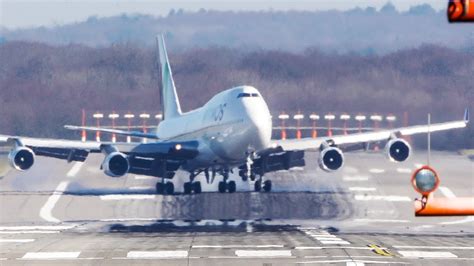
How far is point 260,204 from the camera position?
5019 centimetres

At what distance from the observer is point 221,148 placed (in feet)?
Answer: 168

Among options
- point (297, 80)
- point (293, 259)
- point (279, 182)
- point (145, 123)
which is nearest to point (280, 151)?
point (279, 182)

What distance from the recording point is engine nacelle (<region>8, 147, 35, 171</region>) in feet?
174

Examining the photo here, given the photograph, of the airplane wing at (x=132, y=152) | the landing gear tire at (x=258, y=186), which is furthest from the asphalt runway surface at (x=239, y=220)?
the airplane wing at (x=132, y=152)

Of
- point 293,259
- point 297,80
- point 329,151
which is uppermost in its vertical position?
point 297,80

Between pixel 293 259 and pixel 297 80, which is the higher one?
pixel 297 80

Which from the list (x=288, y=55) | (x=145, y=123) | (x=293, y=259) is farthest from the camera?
(x=145, y=123)

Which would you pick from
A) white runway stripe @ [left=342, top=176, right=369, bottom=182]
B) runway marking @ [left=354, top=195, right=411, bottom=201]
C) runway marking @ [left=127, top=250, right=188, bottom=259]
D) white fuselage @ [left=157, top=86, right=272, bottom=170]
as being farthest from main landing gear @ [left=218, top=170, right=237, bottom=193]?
runway marking @ [left=127, top=250, right=188, bottom=259]

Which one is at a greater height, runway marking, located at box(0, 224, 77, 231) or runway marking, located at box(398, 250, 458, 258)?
runway marking, located at box(0, 224, 77, 231)

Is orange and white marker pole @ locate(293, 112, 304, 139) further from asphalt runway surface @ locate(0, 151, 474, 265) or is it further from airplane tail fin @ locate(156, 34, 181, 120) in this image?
airplane tail fin @ locate(156, 34, 181, 120)

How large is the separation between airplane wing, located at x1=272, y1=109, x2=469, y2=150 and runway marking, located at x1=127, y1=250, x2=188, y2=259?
78.0ft

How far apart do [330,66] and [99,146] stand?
580 inches

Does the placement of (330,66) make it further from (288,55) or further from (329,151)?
(329,151)

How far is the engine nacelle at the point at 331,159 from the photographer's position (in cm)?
5216
